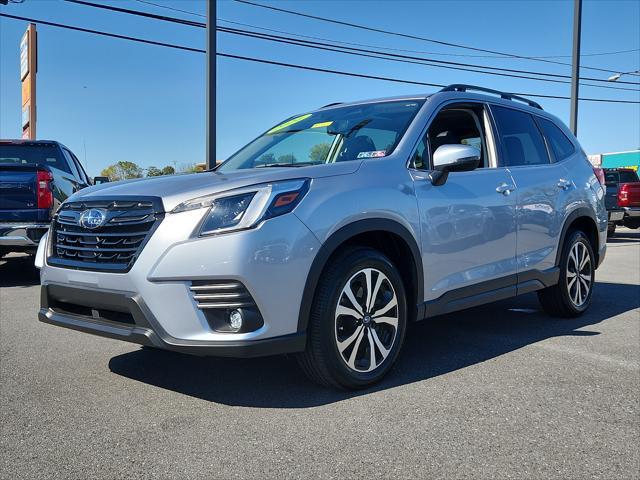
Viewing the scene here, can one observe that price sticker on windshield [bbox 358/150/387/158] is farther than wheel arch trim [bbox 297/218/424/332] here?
Yes

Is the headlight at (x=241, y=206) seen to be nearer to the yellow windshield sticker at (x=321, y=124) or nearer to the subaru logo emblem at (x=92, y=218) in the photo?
the subaru logo emblem at (x=92, y=218)

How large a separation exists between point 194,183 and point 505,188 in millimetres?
2499

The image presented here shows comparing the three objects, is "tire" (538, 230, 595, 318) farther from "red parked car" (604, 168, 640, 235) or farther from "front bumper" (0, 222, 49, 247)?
"red parked car" (604, 168, 640, 235)

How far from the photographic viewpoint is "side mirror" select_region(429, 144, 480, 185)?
3.96m

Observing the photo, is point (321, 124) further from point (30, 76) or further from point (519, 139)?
point (30, 76)

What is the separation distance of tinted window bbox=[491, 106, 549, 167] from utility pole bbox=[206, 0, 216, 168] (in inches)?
243

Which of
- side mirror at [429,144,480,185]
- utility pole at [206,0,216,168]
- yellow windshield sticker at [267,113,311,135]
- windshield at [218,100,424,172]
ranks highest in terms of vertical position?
utility pole at [206,0,216,168]

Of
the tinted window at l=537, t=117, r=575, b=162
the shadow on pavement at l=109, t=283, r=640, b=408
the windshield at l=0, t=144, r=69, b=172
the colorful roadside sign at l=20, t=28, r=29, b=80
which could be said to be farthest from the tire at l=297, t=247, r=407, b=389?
the colorful roadside sign at l=20, t=28, r=29, b=80

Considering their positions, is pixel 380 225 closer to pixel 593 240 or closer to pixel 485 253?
pixel 485 253

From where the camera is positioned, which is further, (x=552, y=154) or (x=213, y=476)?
(x=552, y=154)

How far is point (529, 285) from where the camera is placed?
497 cm

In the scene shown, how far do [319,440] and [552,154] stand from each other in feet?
12.7

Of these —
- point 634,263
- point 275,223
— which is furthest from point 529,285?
point 634,263

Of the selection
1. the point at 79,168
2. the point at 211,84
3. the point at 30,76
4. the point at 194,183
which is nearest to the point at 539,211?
the point at 194,183
